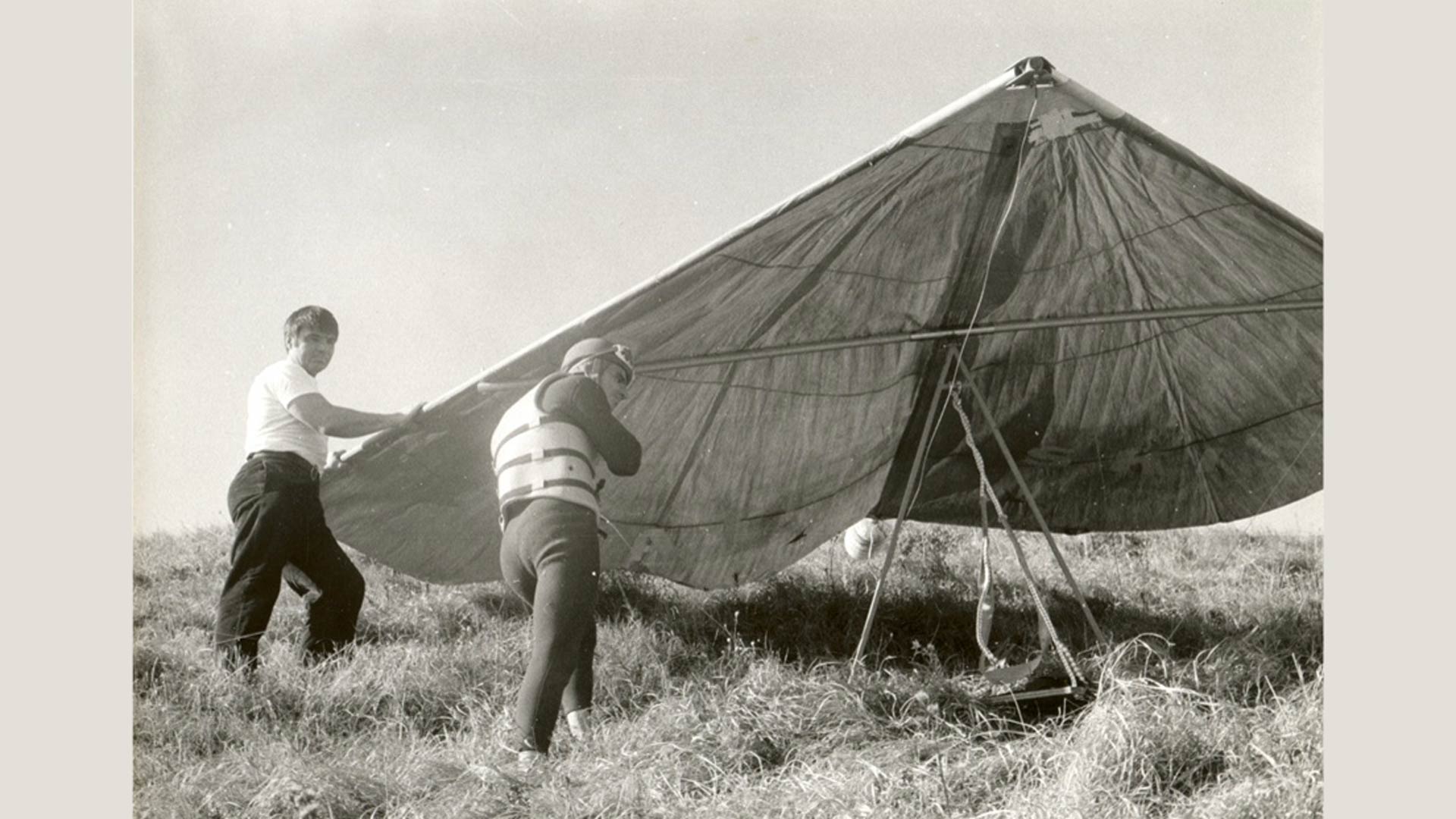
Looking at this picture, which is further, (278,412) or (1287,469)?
(1287,469)

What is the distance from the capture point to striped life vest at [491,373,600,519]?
12.9ft

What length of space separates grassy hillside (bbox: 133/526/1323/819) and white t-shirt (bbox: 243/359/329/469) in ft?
1.22

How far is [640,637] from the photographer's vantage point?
14.8ft

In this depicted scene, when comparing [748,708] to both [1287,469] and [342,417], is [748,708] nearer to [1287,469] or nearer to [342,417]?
[342,417]

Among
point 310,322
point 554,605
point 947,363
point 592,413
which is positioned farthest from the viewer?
point 947,363

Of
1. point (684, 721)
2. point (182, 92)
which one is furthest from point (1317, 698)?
point (182, 92)

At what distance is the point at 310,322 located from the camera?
409cm

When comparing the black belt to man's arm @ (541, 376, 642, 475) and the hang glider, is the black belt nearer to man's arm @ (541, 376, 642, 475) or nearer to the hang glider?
the hang glider

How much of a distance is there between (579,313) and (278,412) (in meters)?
1.03

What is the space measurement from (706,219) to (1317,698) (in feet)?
7.61

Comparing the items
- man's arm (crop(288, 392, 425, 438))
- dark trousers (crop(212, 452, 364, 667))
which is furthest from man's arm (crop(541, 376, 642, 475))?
dark trousers (crop(212, 452, 364, 667))

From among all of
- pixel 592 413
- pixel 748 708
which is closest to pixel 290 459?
pixel 592 413

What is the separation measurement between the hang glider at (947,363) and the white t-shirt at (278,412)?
17 cm

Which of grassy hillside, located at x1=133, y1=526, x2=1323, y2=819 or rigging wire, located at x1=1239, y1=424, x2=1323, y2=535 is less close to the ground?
rigging wire, located at x1=1239, y1=424, x2=1323, y2=535
